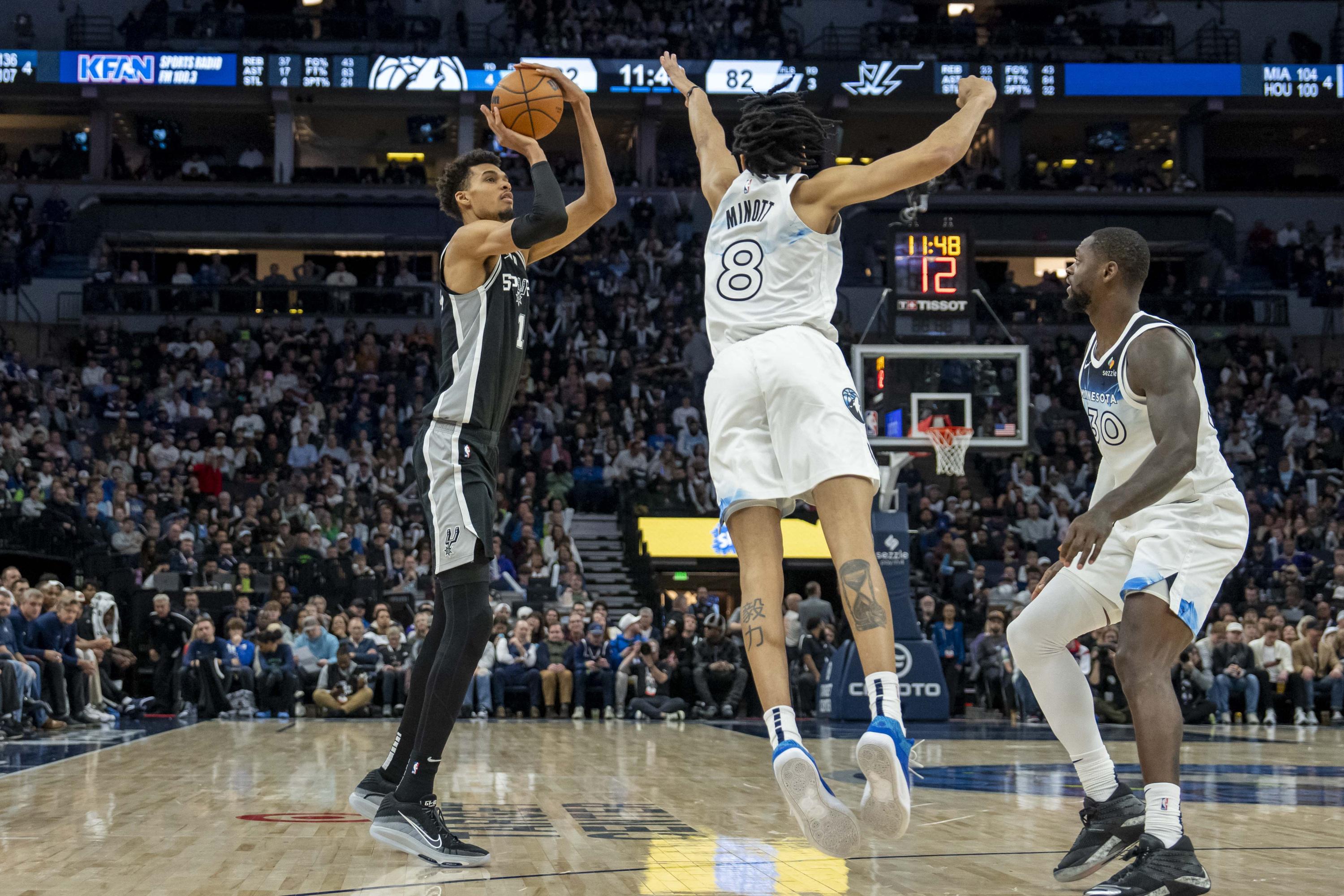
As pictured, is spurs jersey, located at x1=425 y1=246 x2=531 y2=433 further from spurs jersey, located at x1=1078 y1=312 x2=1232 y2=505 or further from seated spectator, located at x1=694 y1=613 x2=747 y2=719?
seated spectator, located at x1=694 y1=613 x2=747 y2=719

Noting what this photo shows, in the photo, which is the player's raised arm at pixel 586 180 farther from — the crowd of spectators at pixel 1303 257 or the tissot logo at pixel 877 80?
the crowd of spectators at pixel 1303 257

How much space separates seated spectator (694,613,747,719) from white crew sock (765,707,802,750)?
11017 mm

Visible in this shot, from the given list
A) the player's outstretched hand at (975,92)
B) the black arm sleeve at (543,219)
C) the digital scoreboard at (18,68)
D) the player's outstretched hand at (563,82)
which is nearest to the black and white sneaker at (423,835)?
the black arm sleeve at (543,219)

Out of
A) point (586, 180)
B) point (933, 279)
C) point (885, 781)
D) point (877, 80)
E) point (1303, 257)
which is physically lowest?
point (885, 781)

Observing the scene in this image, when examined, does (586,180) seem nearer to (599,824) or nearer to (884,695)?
(884,695)

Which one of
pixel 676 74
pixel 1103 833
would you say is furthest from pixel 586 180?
pixel 1103 833

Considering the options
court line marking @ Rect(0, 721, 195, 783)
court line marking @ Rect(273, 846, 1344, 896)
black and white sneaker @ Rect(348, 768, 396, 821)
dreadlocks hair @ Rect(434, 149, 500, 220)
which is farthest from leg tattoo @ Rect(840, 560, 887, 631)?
court line marking @ Rect(0, 721, 195, 783)

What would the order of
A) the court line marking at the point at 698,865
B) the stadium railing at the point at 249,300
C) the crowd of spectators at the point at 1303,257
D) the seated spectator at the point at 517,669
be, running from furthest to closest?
1. the crowd of spectators at the point at 1303,257
2. the stadium railing at the point at 249,300
3. the seated spectator at the point at 517,669
4. the court line marking at the point at 698,865

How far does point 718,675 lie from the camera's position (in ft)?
48.9

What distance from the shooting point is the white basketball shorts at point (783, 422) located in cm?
397

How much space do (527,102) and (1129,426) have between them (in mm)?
2469

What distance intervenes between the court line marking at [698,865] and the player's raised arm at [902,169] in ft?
6.51

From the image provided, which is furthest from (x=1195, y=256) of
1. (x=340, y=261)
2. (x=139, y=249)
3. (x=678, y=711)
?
(x=139, y=249)

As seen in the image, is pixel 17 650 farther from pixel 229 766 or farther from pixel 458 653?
pixel 458 653
